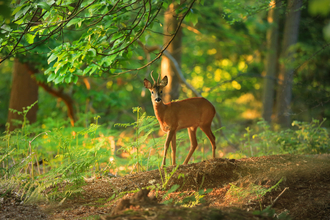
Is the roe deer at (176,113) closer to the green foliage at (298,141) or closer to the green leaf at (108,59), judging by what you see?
the green leaf at (108,59)

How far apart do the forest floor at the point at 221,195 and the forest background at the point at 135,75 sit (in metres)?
0.49

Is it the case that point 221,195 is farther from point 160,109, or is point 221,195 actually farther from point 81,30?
point 81,30

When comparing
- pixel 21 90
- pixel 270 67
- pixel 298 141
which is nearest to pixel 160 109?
pixel 298 141

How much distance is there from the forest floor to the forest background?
49 centimetres

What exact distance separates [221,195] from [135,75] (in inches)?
83.7

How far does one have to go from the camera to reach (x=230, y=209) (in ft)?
8.87

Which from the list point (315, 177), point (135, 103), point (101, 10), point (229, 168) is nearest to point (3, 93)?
point (135, 103)

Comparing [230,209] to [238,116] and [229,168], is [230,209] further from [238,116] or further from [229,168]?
[238,116]

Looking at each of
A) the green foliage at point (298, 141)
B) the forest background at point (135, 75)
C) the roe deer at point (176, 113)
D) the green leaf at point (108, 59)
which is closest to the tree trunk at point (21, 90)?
the forest background at point (135, 75)

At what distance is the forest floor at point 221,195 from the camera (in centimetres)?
253

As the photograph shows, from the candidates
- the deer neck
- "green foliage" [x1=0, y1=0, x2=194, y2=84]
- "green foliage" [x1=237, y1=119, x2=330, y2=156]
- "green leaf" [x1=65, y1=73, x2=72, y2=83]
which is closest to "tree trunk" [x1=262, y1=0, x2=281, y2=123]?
"green foliage" [x1=237, y1=119, x2=330, y2=156]

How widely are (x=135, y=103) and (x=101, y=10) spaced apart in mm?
12113

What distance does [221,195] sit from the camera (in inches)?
136

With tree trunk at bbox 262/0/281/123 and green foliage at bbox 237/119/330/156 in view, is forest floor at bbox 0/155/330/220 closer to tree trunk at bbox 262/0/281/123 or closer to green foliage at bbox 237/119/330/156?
green foliage at bbox 237/119/330/156
